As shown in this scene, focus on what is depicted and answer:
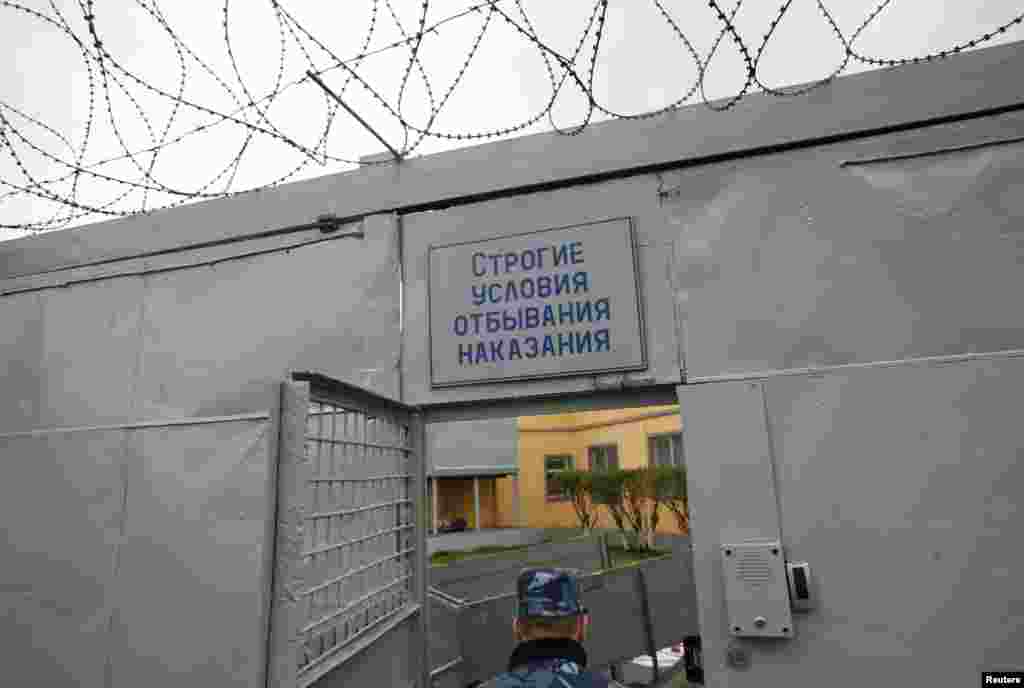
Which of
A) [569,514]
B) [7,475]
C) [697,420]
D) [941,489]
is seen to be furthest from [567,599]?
[569,514]

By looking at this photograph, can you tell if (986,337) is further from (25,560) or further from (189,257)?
(25,560)

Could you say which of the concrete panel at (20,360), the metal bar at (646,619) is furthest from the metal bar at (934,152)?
the concrete panel at (20,360)

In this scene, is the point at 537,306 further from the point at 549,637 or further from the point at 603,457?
the point at 603,457

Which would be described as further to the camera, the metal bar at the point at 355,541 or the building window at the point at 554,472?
the building window at the point at 554,472

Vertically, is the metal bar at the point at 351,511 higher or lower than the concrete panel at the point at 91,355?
lower

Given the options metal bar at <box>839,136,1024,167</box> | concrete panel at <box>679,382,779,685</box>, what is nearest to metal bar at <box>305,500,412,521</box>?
concrete panel at <box>679,382,779,685</box>

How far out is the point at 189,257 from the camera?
4320mm

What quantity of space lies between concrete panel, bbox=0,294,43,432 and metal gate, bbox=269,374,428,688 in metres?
2.35

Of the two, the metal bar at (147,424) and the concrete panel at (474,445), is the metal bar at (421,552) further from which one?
the concrete panel at (474,445)

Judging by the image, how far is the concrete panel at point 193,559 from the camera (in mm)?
3645

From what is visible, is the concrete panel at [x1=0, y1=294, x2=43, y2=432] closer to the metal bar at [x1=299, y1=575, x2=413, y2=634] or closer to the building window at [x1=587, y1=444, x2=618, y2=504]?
the metal bar at [x1=299, y1=575, x2=413, y2=634]

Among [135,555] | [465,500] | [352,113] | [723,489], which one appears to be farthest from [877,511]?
[465,500]

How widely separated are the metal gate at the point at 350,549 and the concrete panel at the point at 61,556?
1415 millimetres

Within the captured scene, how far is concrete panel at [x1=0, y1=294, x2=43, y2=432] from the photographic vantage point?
4.49 meters
